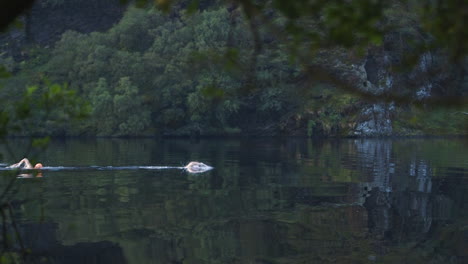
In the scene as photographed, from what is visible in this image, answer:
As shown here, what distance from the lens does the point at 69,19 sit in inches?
3804

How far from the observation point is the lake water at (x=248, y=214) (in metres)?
15.9

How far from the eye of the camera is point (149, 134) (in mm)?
74625

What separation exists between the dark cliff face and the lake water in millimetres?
58855

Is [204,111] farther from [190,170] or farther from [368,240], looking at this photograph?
[368,240]

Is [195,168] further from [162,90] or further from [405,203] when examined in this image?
[162,90]

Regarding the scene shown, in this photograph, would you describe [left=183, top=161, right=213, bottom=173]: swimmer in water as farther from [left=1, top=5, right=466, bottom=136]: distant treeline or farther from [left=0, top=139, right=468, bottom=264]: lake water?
[left=1, top=5, right=466, bottom=136]: distant treeline

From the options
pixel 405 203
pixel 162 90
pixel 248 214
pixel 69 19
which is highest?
pixel 69 19

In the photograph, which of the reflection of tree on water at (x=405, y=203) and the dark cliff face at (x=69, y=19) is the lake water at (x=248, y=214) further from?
the dark cliff face at (x=69, y=19)

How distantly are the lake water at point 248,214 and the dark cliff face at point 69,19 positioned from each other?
58.9 meters

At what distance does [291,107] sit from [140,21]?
2186 centimetres

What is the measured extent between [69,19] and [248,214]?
82242 mm

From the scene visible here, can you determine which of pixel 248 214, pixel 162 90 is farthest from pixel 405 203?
pixel 162 90

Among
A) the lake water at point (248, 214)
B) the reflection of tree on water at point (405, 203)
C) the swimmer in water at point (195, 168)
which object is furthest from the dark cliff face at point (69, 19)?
the reflection of tree on water at point (405, 203)

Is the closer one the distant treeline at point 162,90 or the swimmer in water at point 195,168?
the swimmer in water at point 195,168
